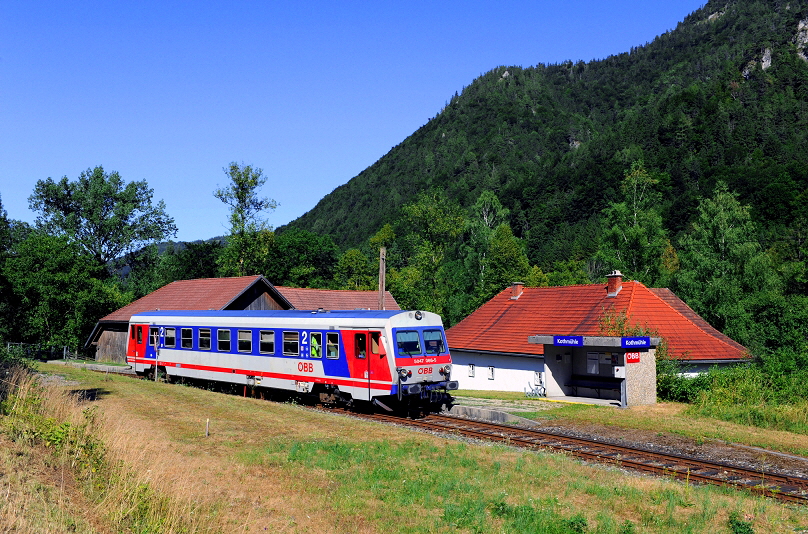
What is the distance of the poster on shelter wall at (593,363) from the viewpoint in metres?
28.8

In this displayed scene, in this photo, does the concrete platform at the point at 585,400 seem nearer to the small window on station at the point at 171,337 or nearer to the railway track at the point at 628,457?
the railway track at the point at 628,457

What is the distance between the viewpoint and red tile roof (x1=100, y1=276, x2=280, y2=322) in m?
39.9

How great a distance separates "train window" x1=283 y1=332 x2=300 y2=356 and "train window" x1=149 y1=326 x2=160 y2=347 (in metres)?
9.95

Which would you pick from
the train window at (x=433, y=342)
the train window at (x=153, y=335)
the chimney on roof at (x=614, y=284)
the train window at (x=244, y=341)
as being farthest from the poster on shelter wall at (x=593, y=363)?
the train window at (x=153, y=335)

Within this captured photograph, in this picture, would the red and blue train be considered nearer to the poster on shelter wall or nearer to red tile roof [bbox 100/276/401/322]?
the poster on shelter wall

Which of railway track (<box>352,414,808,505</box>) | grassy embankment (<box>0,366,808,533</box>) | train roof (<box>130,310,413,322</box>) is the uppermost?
train roof (<box>130,310,413,322</box>)

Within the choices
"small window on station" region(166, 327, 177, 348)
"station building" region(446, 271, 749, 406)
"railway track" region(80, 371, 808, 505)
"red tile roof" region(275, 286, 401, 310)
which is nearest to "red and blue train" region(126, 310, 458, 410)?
"railway track" region(80, 371, 808, 505)

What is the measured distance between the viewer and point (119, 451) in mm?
11656

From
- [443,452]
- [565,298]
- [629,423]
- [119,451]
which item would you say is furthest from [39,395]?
[565,298]

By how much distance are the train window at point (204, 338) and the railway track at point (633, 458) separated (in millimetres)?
9306

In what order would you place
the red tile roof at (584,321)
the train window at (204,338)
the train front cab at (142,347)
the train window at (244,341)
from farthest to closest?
the train front cab at (142,347) < the red tile roof at (584,321) < the train window at (204,338) < the train window at (244,341)

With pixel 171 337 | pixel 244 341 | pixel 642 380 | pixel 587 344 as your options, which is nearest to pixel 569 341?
pixel 587 344

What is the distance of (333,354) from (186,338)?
9.79 m

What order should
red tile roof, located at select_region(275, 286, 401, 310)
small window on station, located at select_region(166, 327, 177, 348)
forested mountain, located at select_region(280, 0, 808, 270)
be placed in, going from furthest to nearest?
1. forested mountain, located at select_region(280, 0, 808, 270)
2. red tile roof, located at select_region(275, 286, 401, 310)
3. small window on station, located at select_region(166, 327, 177, 348)
